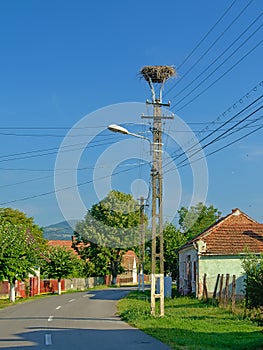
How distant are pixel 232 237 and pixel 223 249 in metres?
1.57

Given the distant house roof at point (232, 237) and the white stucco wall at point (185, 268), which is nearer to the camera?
the distant house roof at point (232, 237)

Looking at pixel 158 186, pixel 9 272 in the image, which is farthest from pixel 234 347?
pixel 9 272

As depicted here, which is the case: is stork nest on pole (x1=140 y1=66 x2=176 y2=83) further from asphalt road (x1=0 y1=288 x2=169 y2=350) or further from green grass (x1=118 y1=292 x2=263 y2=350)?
asphalt road (x1=0 y1=288 x2=169 y2=350)

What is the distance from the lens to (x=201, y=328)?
20.2 meters

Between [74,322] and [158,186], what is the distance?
6805 mm

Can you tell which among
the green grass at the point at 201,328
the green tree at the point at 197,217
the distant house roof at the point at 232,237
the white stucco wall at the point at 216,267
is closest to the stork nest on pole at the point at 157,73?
the green grass at the point at 201,328

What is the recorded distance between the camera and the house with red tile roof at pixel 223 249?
35312mm

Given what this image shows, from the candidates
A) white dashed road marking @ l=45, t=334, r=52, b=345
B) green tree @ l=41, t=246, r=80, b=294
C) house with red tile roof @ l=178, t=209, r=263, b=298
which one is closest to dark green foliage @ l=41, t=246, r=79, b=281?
green tree @ l=41, t=246, r=80, b=294

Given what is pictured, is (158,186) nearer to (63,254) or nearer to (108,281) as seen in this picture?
(63,254)

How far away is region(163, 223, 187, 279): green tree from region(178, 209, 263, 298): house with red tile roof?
62.3 feet

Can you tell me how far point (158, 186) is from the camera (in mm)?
26234

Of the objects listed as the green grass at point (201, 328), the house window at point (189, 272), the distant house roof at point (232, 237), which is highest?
the distant house roof at point (232, 237)

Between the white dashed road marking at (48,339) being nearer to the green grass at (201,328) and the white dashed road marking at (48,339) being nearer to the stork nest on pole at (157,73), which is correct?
the green grass at (201,328)

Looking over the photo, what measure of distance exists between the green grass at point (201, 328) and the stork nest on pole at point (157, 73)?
10.2 metres
